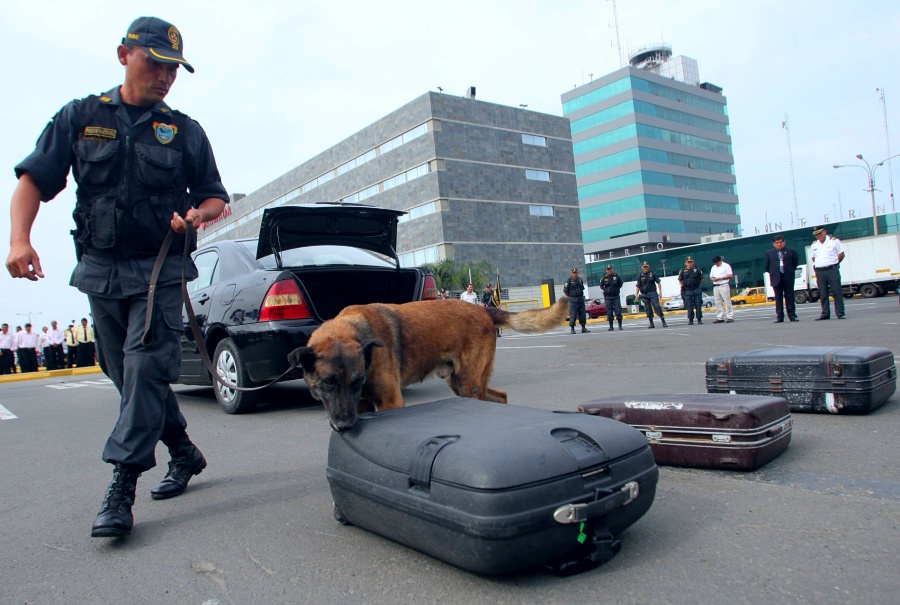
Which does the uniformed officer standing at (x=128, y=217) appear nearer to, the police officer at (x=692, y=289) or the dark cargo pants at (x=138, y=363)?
the dark cargo pants at (x=138, y=363)

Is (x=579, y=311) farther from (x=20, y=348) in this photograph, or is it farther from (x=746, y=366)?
(x=20, y=348)

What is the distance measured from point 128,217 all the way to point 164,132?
0.51m

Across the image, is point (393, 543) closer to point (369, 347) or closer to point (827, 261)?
point (369, 347)

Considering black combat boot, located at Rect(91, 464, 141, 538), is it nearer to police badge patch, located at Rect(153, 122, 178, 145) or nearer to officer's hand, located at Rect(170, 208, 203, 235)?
officer's hand, located at Rect(170, 208, 203, 235)

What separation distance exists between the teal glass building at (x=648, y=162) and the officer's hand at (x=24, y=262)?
3634 inches

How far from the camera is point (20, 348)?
76.6 ft

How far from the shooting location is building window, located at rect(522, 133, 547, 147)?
67.1 meters

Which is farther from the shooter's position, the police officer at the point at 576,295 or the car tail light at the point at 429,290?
the police officer at the point at 576,295

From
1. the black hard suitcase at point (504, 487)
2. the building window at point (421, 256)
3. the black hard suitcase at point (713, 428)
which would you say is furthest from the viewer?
the building window at point (421, 256)

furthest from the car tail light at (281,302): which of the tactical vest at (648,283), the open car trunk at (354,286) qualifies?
the tactical vest at (648,283)

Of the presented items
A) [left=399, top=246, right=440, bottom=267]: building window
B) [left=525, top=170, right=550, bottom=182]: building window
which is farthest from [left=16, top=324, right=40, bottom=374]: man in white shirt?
[left=525, top=170, right=550, bottom=182]: building window

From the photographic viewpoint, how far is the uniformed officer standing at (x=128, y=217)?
284 cm

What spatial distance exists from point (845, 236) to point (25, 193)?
64.9m

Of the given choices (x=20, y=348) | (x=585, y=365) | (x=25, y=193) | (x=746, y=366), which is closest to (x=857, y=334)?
(x=585, y=365)
